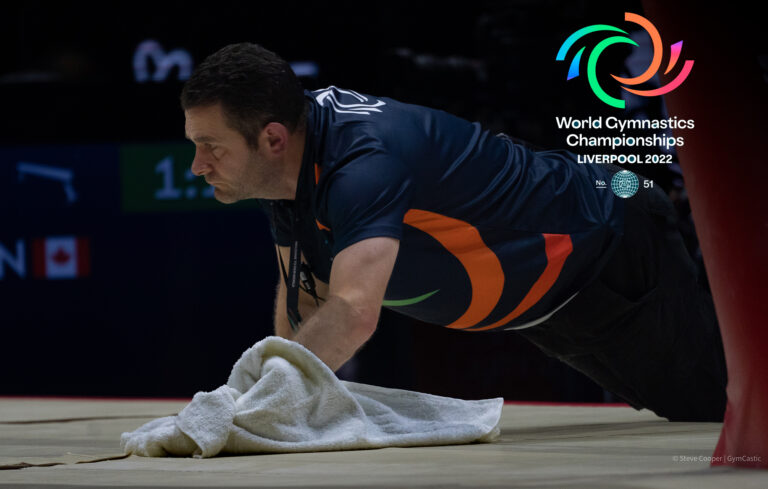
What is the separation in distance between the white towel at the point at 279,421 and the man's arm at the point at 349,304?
0.05 metres

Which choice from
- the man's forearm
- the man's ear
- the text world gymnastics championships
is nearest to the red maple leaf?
the text world gymnastics championships

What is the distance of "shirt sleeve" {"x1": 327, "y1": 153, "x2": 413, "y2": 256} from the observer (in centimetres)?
175

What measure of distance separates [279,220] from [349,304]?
52cm

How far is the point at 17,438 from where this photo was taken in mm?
2123

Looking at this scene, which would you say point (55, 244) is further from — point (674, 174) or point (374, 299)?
point (374, 299)

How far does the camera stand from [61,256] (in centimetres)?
438

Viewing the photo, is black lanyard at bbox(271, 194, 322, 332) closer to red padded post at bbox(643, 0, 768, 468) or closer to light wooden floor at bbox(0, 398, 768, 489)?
light wooden floor at bbox(0, 398, 768, 489)

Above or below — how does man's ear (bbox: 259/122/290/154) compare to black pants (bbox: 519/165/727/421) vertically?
above

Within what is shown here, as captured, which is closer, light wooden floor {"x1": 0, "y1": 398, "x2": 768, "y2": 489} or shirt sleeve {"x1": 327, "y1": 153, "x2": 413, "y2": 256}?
light wooden floor {"x1": 0, "y1": 398, "x2": 768, "y2": 489}

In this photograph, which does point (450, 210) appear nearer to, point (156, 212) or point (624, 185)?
point (624, 185)

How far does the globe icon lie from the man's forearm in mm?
833

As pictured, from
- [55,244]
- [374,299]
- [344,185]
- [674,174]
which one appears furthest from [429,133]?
[55,244]

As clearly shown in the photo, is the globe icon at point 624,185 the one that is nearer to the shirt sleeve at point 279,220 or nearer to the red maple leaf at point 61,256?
the shirt sleeve at point 279,220

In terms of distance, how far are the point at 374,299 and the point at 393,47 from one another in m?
2.25
